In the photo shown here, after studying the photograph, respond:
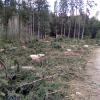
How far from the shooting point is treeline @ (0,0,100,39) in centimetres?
1792

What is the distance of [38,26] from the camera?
73.9 feet

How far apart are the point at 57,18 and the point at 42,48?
16.6 meters

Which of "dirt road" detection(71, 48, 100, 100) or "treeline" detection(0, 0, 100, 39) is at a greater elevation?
"treeline" detection(0, 0, 100, 39)

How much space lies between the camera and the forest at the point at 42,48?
141 inches

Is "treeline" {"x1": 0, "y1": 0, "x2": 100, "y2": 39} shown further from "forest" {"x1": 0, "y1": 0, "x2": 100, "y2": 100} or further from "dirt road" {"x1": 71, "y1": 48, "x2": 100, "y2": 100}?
"dirt road" {"x1": 71, "y1": 48, "x2": 100, "y2": 100}

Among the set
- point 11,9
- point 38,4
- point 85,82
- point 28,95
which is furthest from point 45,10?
point 28,95

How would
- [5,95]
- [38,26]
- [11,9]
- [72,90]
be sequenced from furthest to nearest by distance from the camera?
[38,26] → [11,9] → [72,90] → [5,95]

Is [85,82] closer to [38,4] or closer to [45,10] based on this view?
[38,4]

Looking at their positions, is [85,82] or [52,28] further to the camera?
[52,28]

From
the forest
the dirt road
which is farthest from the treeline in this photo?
the dirt road

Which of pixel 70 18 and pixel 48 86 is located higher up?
pixel 70 18

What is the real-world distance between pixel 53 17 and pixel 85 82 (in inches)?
930

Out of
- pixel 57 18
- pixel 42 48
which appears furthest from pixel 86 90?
pixel 57 18

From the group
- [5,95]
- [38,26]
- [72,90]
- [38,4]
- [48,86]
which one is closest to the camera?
[5,95]
